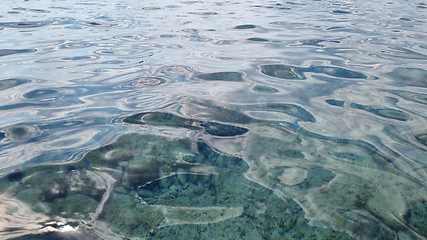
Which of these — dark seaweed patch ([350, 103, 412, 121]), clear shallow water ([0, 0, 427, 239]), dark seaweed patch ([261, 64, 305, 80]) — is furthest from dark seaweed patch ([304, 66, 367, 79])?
dark seaweed patch ([350, 103, 412, 121])

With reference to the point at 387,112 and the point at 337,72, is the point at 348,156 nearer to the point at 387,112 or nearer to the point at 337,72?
the point at 387,112

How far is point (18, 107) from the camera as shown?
238cm

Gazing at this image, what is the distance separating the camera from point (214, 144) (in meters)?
1.80

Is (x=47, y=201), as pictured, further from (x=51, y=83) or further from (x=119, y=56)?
(x=119, y=56)

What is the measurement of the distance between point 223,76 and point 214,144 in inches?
59.2

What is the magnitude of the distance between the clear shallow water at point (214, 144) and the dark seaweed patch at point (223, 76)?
0.02 m

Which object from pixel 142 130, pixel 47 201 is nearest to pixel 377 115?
pixel 142 130

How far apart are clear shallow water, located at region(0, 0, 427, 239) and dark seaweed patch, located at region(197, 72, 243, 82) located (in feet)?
0.07

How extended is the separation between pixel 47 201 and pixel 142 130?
2.54ft

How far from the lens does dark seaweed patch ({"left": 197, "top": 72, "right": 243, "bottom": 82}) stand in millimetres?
3074

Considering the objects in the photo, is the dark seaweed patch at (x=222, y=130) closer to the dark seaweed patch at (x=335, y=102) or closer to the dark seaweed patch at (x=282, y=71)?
the dark seaweed patch at (x=335, y=102)

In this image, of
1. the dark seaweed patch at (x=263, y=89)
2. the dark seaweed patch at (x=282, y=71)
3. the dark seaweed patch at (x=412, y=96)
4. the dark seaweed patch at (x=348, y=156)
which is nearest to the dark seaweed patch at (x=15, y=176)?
the dark seaweed patch at (x=348, y=156)

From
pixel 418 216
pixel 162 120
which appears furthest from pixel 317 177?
pixel 162 120

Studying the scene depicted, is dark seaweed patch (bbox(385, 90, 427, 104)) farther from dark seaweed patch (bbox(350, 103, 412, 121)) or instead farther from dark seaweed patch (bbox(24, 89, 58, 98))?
dark seaweed patch (bbox(24, 89, 58, 98))
